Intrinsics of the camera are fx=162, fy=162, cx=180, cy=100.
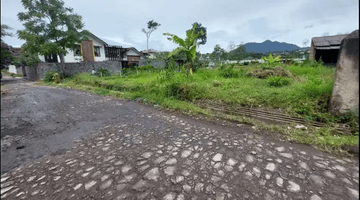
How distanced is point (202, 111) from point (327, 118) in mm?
2316

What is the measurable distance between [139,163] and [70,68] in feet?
36.8

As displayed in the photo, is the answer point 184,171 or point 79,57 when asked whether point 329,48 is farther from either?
point 79,57

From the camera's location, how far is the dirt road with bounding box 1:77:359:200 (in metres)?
1.14

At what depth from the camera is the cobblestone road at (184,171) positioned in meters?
1.56

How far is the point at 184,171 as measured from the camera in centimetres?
191

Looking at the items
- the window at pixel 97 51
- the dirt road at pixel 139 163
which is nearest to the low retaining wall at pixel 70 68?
the dirt road at pixel 139 163

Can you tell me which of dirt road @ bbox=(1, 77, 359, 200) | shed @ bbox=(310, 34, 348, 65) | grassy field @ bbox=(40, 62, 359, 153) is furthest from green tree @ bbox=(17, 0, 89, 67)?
shed @ bbox=(310, 34, 348, 65)

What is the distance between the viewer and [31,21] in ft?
28.1

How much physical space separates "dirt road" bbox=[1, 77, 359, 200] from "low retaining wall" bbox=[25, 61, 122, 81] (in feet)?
0.41

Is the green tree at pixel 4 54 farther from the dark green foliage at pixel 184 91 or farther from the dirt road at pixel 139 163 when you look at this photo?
the dark green foliage at pixel 184 91

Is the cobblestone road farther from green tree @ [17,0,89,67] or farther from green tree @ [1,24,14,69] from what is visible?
green tree @ [17,0,89,67]

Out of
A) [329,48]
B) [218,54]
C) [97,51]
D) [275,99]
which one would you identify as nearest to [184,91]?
[275,99]

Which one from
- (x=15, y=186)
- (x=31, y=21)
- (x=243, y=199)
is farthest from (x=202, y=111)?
(x=31, y=21)

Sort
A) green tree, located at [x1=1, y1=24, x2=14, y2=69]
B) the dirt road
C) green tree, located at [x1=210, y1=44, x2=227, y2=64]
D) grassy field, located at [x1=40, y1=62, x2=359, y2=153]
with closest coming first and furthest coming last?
green tree, located at [x1=1, y1=24, x2=14, y2=69] → the dirt road → grassy field, located at [x1=40, y1=62, x2=359, y2=153] → green tree, located at [x1=210, y1=44, x2=227, y2=64]
